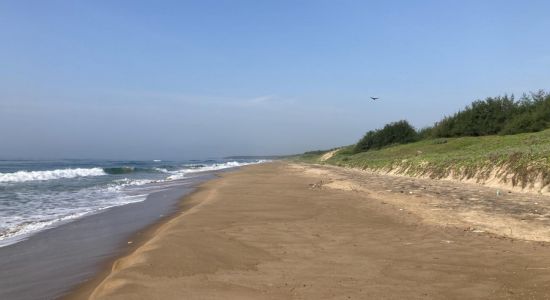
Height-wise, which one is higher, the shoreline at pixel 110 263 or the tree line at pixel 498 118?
the tree line at pixel 498 118

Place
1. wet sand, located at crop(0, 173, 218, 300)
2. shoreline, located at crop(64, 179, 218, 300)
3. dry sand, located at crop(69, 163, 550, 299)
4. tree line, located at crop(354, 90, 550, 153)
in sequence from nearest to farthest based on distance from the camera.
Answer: dry sand, located at crop(69, 163, 550, 299), shoreline, located at crop(64, 179, 218, 300), wet sand, located at crop(0, 173, 218, 300), tree line, located at crop(354, 90, 550, 153)

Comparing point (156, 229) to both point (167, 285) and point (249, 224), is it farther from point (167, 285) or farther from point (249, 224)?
point (167, 285)

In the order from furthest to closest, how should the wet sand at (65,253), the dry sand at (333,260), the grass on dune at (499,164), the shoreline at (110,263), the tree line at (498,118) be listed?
the tree line at (498,118), the grass on dune at (499,164), the wet sand at (65,253), the shoreline at (110,263), the dry sand at (333,260)

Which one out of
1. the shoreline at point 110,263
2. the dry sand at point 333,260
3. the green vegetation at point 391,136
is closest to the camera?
the dry sand at point 333,260

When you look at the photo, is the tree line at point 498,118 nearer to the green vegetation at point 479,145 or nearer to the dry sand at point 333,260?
the green vegetation at point 479,145

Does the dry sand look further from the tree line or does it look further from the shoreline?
the tree line

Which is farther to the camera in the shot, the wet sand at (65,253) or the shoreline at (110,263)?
the wet sand at (65,253)

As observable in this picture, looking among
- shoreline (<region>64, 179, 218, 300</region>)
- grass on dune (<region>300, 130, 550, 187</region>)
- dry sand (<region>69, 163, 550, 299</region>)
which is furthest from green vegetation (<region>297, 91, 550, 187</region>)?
shoreline (<region>64, 179, 218, 300</region>)

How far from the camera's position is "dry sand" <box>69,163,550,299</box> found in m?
5.17

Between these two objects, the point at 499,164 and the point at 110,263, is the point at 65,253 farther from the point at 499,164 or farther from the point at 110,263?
the point at 499,164

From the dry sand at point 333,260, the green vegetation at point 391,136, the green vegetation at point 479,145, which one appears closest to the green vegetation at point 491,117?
the green vegetation at point 479,145

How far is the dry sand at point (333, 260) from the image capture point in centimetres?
517

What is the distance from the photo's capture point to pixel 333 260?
21.9ft

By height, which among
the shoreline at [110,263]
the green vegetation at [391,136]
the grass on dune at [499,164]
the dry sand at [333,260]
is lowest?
the shoreline at [110,263]
